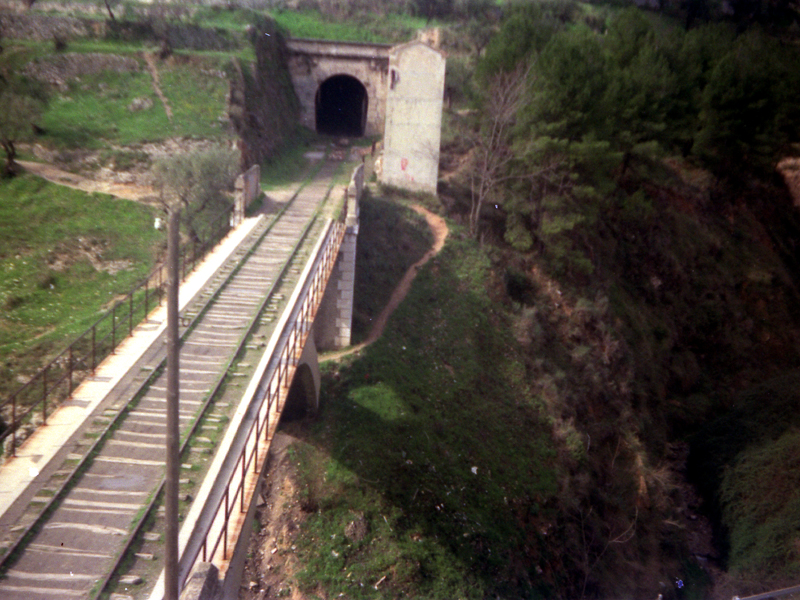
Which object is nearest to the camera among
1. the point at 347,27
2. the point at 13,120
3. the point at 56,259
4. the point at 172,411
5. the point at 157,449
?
the point at 172,411

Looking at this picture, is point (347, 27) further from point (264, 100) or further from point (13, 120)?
point (13, 120)

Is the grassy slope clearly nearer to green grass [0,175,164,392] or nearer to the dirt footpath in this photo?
green grass [0,175,164,392]

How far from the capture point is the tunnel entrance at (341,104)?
44.0 metres

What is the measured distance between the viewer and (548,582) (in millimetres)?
17547

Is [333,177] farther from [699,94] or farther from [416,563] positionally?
[699,94]

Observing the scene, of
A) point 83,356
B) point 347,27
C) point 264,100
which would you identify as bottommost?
point 83,356

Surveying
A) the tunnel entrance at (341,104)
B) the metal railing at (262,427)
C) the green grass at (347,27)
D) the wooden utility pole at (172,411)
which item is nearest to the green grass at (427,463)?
the metal railing at (262,427)

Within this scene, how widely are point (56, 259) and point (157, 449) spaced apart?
11.5m

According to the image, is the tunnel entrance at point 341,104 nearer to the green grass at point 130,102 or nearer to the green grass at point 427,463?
the green grass at point 130,102

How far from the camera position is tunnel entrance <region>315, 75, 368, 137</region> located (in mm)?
44031

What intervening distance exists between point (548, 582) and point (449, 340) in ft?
28.3

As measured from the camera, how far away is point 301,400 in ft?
58.2

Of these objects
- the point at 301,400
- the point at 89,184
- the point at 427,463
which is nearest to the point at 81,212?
the point at 89,184

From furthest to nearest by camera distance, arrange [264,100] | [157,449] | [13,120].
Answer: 1. [264,100]
2. [13,120]
3. [157,449]
